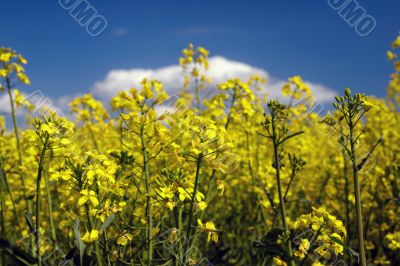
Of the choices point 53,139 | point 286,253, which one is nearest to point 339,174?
point 286,253

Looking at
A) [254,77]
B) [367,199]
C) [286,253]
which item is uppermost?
[254,77]

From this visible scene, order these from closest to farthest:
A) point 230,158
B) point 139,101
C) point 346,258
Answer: point 230,158 < point 139,101 < point 346,258

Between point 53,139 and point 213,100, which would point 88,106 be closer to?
point 213,100

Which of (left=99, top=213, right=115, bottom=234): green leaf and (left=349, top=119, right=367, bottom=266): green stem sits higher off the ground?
(left=349, top=119, right=367, bottom=266): green stem

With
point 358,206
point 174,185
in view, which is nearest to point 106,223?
point 174,185

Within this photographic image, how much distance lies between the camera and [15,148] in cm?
465

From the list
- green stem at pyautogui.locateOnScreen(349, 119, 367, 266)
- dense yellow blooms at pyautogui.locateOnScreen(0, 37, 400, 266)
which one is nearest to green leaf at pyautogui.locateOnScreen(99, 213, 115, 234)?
dense yellow blooms at pyautogui.locateOnScreen(0, 37, 400, 266)

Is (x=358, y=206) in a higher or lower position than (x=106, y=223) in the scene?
higher

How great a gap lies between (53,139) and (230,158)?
3.14 ft

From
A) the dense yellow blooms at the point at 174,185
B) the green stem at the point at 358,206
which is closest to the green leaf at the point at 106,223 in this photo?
the dense yellow blooms at the point at 174,185

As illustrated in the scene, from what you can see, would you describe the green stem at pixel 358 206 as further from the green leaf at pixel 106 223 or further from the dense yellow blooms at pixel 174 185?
the green leaf at pixel 106 223

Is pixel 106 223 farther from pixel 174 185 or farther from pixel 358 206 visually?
pixel 358 206

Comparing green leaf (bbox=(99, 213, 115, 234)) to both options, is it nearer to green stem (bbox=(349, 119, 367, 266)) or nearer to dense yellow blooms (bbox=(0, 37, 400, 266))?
dense yellow blooms (bbox=(0, 37, 400, 266))

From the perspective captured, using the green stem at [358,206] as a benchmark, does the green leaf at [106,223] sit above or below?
below
